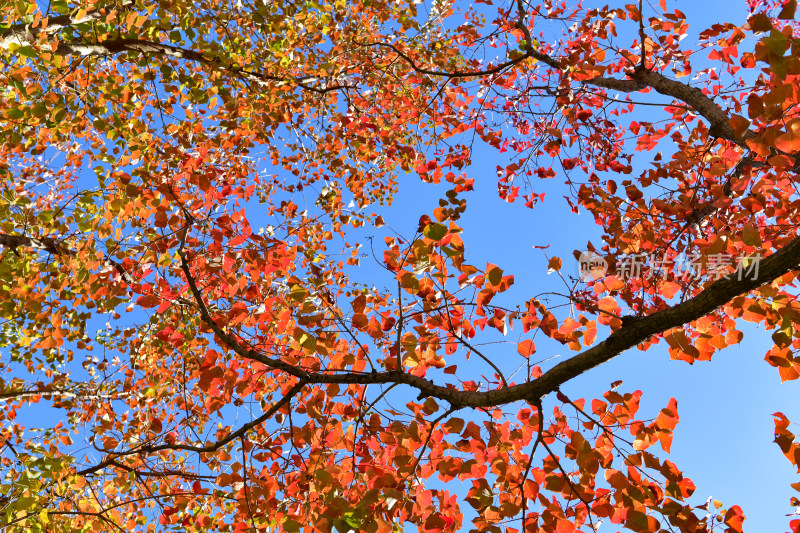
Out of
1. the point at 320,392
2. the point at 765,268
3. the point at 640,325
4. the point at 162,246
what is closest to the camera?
the point at 765,268

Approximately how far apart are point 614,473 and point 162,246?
154 inches

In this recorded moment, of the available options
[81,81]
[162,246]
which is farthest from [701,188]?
[81,81]

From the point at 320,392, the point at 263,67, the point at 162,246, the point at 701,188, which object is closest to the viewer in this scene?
the point at 320,392

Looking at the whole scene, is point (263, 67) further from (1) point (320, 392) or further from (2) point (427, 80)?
(1) point (320, 392)

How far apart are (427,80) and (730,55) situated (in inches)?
190

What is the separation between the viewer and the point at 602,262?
390 centimetres

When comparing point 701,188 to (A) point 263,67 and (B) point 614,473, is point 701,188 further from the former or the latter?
(A) point 263,67

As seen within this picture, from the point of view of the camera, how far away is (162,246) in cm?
412

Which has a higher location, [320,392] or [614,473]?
[320,392]

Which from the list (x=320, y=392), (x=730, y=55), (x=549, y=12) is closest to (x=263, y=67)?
(x=549, y=12)

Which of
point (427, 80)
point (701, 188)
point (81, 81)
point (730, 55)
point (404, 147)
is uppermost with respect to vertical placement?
point (427, 80)

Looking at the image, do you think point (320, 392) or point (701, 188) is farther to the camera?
point (701, 188)

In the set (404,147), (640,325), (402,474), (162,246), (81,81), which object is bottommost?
(402,474)

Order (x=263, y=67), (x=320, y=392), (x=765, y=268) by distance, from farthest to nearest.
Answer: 1. (x=263, y=67)
2. (x=320, y=392)
3. (x=765, y=268)
